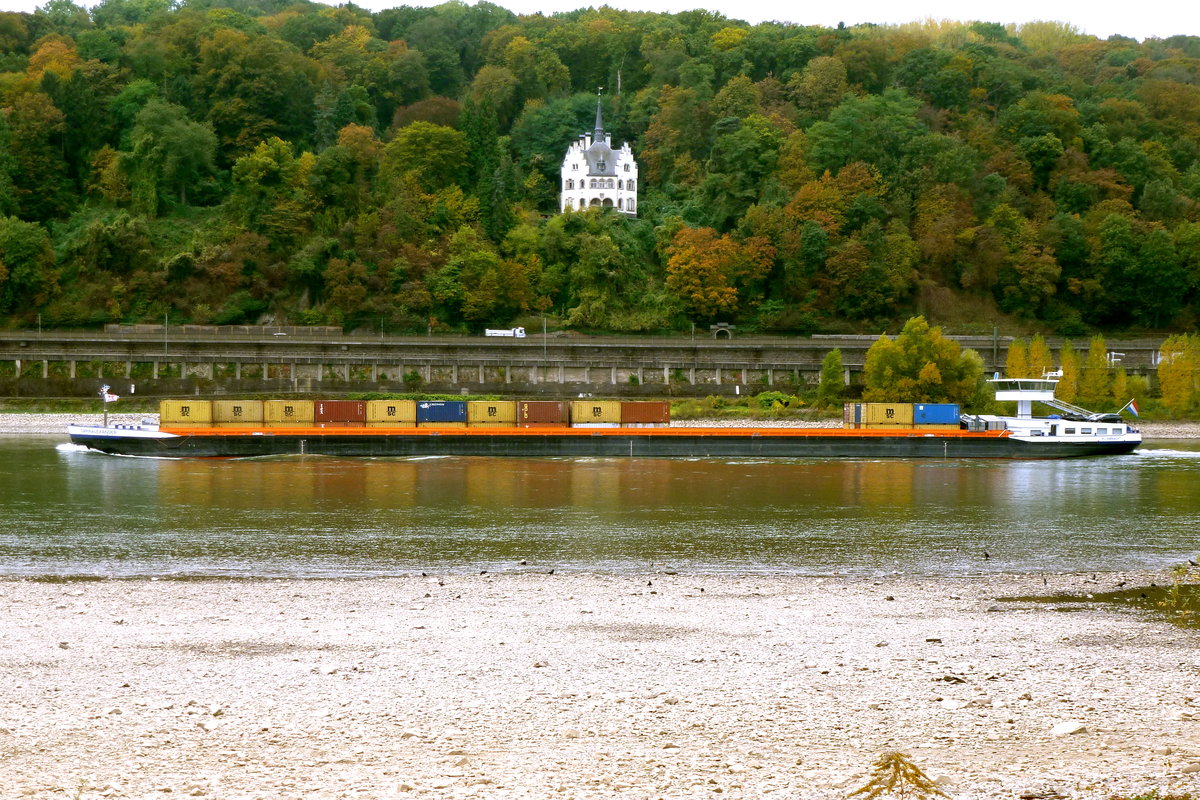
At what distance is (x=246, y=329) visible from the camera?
9469cm

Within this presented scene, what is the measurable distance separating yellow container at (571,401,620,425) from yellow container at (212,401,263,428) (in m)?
15.6

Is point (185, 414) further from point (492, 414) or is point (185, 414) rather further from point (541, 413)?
point (541, 413)

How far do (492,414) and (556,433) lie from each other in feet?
14.9

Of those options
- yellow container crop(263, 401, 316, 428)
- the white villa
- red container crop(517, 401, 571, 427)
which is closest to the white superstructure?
red container crop(517, 401, 571, 427)

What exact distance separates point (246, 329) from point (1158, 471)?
6549cm

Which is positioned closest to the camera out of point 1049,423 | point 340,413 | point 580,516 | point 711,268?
point 580,516

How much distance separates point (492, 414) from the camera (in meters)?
63.8

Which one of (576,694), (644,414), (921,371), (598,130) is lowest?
(576,694)

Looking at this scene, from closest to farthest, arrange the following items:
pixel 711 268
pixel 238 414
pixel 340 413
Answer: pixel 238 414 < pixel 340 413 < pixel 711 268

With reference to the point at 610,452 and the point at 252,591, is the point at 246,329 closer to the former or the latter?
the point at 610,452

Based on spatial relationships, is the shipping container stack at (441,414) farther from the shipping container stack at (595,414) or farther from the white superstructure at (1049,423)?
the white superstructure at (1049,423)

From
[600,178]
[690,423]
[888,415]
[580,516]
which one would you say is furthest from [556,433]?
[600,178]

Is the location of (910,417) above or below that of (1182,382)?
below

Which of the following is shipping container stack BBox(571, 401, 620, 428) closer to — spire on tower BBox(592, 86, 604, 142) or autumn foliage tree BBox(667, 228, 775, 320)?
autumn foliage tree BBox(667, 228, 775, 320)
